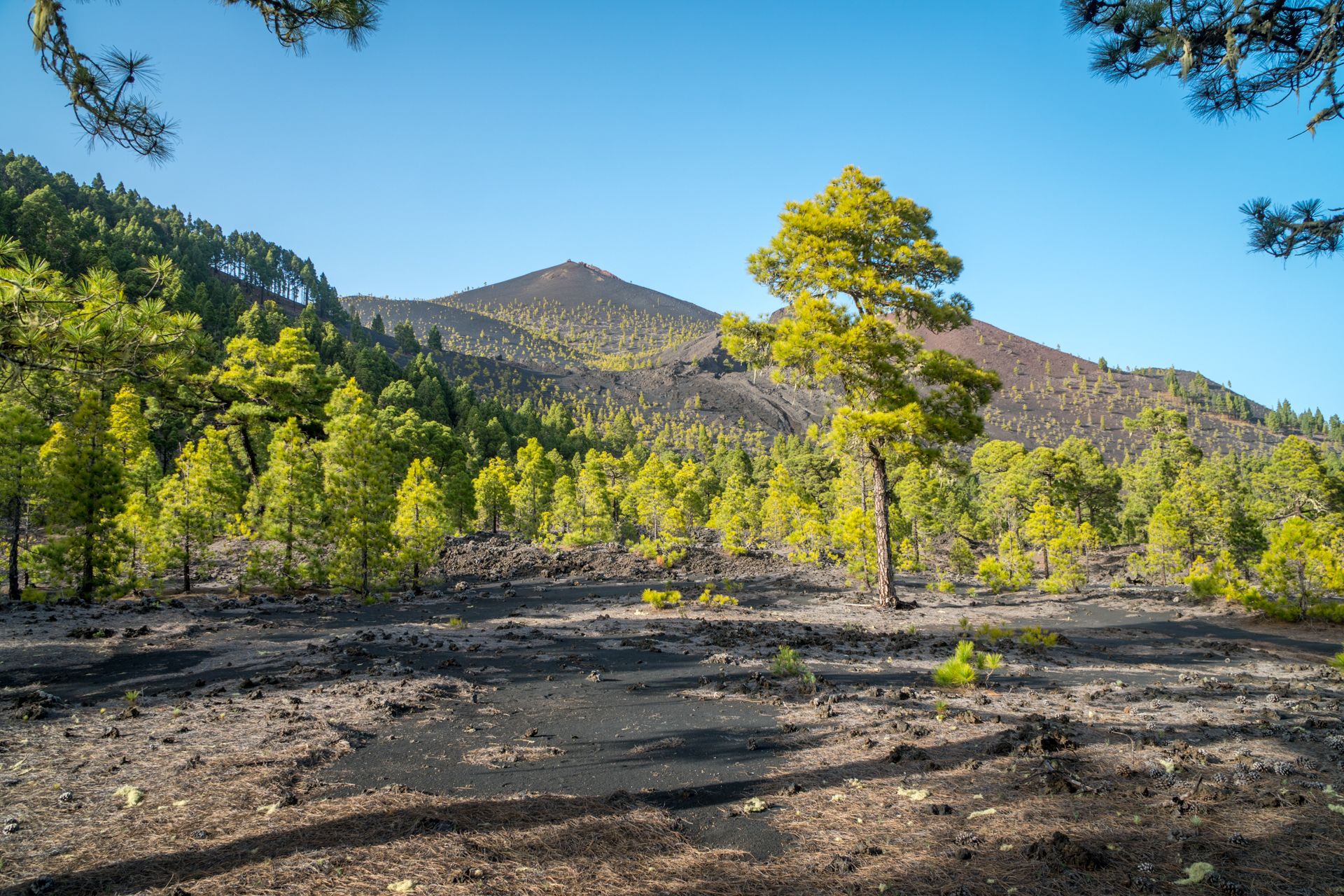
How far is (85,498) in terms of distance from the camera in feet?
52.0

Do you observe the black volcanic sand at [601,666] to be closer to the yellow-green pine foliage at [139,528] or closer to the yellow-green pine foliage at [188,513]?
the yellow-green pine foliage at [139,528]

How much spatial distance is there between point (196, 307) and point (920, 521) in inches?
2705

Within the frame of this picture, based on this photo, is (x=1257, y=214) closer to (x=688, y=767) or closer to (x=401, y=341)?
(x=688, y=767)

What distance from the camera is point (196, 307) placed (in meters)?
61.8

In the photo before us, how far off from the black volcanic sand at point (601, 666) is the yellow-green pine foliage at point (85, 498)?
4.85 feet

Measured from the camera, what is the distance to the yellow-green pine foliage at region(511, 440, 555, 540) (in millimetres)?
47094

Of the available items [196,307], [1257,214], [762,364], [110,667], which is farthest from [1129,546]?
[196,307]

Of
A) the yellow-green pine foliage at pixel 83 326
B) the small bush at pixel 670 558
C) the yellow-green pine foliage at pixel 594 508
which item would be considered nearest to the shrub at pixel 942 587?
the small bush at pixel 670 558

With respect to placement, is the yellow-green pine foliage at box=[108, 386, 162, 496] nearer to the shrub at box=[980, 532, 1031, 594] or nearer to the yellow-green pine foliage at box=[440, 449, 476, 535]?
the yellow-green pine foliage at box=[440, 449, 476, 535]

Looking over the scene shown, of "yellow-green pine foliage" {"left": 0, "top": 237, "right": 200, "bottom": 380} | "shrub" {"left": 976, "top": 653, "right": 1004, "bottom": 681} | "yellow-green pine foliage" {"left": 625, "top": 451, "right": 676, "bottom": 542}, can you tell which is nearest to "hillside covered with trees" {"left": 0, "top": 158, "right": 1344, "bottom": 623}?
"yellow-green pine foliage" {"left": 0, "top": 237, "right": 200, "bottom": 380}

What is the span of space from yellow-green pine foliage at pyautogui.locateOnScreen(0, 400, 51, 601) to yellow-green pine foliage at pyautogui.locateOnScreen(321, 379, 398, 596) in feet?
21.6

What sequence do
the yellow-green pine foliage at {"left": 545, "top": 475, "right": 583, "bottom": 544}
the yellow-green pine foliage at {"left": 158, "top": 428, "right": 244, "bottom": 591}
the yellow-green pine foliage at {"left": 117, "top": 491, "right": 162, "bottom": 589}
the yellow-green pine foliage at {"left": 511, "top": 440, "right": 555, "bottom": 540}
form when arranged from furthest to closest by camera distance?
the yellow-green pine foliage at {"left": 511, "top": 440, "right": 555, "bottom": 540} < the yellow-green pine foliage at {"left": 545, "top": 475, "right": 583, "bottom": 544} < the yellow-green pine foliage at {"left": 158, "top": 428, "right": 244, "bottom": 591} < the yellow-green pine foliage at {"left": 117, "top": 491, "right": 162, "bottom": 589}

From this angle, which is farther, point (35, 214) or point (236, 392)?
point (35, 214)

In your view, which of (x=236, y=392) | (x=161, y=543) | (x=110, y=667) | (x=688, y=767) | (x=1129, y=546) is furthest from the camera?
(x=1129, y=546)
